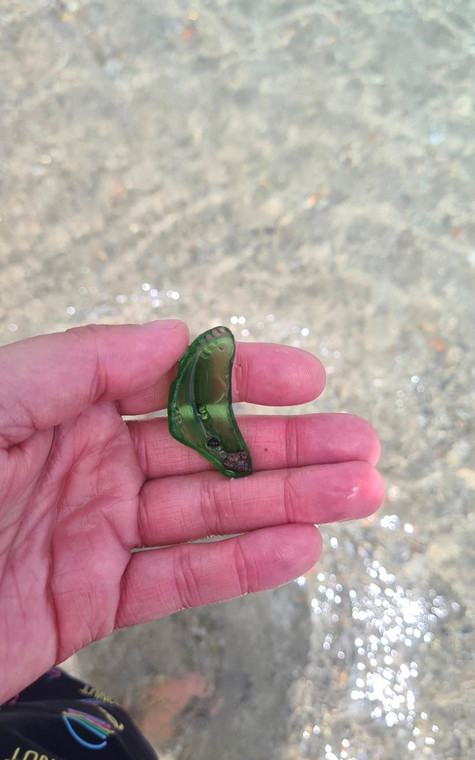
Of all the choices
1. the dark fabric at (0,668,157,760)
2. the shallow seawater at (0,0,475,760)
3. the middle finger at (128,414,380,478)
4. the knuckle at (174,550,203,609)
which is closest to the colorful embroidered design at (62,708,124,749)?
the dark fabric at (0,668,157,760)

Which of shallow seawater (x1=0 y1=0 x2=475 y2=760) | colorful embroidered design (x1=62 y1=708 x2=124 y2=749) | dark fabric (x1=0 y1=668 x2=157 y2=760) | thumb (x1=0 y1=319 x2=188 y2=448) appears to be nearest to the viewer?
thumb (x1=0 y1=319 x2=188 y2=448)

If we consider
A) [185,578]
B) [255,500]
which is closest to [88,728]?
[185,578]

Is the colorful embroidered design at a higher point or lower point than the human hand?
lower

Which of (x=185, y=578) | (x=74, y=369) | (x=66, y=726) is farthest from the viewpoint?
(x=66, y=726)

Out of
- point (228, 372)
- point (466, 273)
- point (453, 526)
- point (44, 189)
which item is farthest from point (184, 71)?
point (453, 526)

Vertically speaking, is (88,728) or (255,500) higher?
(255,500)

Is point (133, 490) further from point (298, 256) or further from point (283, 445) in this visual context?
point (298, 256)

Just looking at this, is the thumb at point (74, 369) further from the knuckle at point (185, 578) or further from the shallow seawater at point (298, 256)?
the shallow seawater at point (298, 256)

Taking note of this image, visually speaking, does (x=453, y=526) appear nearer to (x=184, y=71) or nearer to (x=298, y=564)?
(x=298, y=564)

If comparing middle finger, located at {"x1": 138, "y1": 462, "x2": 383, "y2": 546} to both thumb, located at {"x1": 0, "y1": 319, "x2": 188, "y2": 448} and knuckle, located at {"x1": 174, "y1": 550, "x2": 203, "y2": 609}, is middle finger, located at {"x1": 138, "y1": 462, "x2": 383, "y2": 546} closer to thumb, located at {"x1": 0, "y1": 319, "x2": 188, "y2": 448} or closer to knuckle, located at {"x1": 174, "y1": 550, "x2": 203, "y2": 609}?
knuckle, located at {"x1": 174, "y1": 550, "x2": 203, "y2": 609}
